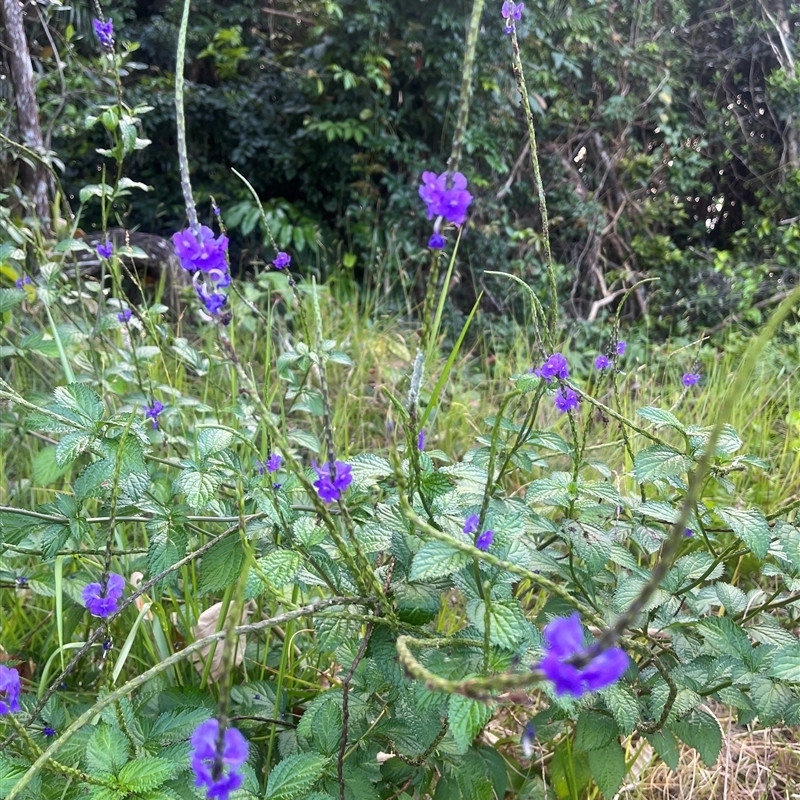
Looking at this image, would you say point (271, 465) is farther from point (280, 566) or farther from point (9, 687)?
point (9, 687)

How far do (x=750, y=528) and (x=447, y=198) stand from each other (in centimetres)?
55

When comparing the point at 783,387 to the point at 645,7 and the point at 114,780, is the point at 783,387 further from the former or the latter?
the point at 645,7

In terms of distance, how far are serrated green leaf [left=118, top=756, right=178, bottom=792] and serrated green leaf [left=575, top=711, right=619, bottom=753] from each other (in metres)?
0.51

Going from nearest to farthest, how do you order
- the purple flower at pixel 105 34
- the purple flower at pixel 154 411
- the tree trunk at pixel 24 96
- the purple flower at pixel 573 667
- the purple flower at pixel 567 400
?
the purple flower at pixel 573 667
the purple flower at pixel 567 400
the purple flower at pixel 154 411
the purple flower at pixel 105 34
the tree trunk at pixel 24 96

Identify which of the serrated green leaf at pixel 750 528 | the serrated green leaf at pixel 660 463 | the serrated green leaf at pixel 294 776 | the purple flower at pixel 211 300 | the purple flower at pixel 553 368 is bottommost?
the serrated green leaf at pixel 294 776

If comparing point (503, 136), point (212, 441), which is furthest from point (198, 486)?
point (503, 136)

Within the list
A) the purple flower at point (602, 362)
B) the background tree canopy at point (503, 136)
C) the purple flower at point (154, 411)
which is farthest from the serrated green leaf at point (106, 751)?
the background tree canopy at point (503, 136)

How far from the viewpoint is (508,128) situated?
13.4 feet

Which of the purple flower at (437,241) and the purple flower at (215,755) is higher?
the purple flower at (437,241)

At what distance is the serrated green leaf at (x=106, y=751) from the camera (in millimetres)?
655

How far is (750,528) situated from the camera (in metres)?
0.78

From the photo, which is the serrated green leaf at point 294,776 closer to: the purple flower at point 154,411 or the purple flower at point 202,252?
the purple flower at point 202,252

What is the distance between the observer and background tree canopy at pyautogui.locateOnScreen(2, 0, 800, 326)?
390 centimetres

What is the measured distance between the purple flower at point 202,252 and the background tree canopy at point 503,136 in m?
3.20
